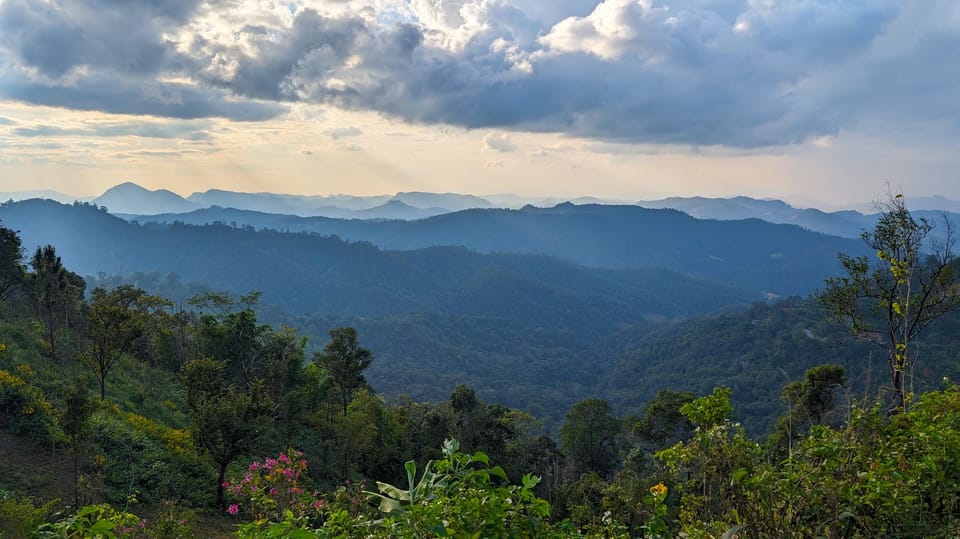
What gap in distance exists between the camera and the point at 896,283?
9820mm

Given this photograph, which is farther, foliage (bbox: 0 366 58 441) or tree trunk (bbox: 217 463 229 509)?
tree trunk (bbox: 217 463 229 509)

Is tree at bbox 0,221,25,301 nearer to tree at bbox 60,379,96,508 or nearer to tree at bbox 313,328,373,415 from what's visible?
tree at bbox 313,328,373,415

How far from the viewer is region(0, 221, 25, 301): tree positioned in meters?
24.6

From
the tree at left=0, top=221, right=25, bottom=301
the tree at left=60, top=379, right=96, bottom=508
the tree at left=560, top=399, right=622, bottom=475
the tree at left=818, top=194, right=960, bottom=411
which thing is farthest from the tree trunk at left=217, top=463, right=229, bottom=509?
the tree at left=560, top=399, right=622, bottom=475

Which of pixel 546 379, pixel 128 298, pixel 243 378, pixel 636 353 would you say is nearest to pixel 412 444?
pixel 243 378

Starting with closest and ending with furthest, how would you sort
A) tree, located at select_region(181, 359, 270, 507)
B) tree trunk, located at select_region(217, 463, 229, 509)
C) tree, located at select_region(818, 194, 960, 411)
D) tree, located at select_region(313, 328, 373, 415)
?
tree, located at select_region(818, 194, 960, 411)
tree, located at select_region(181, 359, 270, 507)
tree trunk, located at select_region(217, 463, 229, 509)
tree, located at select_region(313, 328, 373, 415)

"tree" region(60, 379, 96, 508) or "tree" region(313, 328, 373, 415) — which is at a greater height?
"tree" region(60, 379, 96, 508)

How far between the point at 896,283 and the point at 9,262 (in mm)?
32560

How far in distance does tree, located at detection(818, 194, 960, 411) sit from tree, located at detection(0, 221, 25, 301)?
31597 mm

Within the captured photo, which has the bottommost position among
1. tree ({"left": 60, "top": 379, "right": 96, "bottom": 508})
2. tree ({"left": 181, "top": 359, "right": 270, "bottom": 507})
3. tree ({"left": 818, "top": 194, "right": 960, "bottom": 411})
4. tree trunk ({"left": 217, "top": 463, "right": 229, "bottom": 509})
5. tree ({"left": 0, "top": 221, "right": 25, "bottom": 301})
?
tree trunk ({"left": 217, "top": 463, "right": 229, "bottom": 509})

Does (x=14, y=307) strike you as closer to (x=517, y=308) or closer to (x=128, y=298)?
(x=128, y=298)

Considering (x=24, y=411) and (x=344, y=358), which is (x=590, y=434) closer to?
(x=344, y=358)

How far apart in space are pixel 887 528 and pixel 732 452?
1.02 meters

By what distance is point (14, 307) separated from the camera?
2658cm
